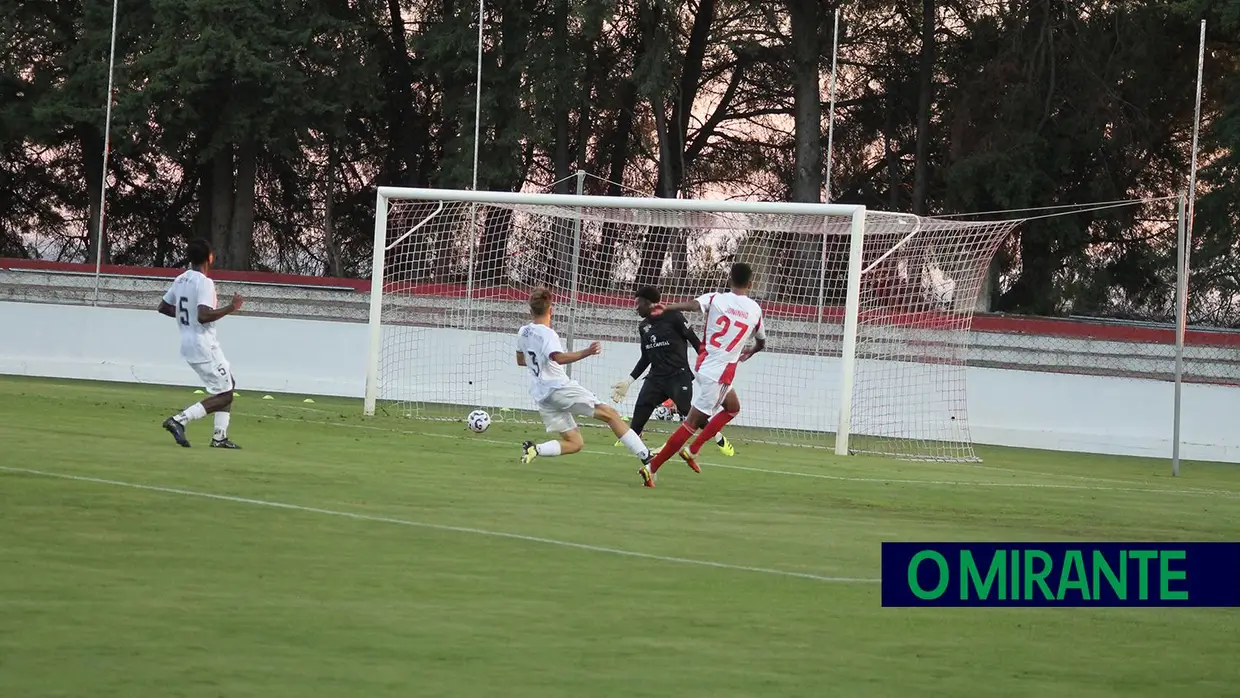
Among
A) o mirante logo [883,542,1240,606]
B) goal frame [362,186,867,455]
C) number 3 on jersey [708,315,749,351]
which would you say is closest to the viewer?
o mirante logo [883,542,1240,606]

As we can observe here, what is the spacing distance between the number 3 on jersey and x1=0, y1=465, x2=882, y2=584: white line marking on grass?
5875 millimetres

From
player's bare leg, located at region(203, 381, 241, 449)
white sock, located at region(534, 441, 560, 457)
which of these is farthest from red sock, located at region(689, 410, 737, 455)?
player's bare leg, located at region(203, 381, 241, 449)

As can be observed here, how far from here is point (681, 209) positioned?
23688 millimetres

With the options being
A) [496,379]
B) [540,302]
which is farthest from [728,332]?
[496,379]

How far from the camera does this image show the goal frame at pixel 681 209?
21.3 meters

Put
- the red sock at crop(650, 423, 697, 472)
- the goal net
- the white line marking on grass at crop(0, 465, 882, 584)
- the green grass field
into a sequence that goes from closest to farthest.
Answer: the green grass field → the white line marking on grass at crop(0, 465, 882, 584) → the red sock at crop(650, 423, 697, 472) → the goal net

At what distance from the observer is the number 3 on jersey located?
16.5 metres

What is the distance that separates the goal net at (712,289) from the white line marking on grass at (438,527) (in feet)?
33.9

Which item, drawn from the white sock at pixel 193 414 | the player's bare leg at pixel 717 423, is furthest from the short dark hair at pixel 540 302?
the white sock at pixel 193 414

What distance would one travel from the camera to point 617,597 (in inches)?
341

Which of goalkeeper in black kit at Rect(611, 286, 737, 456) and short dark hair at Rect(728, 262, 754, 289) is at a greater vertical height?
short dark hair at Rect(728, 262, 754, 289)

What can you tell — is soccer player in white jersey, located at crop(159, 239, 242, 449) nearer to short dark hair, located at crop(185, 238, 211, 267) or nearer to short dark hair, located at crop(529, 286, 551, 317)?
short dark hair, located at crop(185, 238, 211, 267)

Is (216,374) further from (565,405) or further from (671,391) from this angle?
(671,391)

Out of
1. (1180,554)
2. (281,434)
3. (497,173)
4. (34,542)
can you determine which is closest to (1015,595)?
(1180,554)
